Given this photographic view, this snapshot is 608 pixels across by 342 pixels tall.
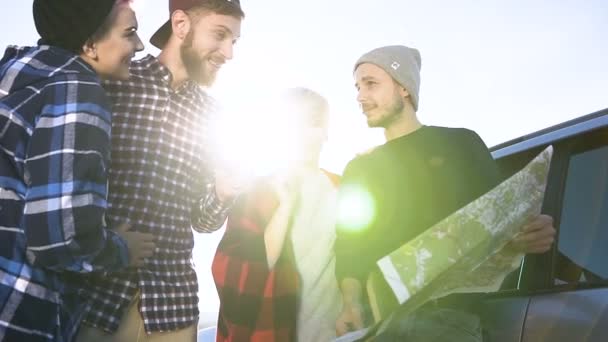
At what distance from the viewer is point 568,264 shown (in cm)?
238

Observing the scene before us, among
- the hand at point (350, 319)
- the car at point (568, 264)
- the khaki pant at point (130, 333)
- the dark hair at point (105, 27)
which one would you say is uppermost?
the dark hair at point (105, 27)

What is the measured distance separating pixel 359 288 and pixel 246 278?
0.66m

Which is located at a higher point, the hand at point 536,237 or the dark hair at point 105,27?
the dark hair at point 105,27

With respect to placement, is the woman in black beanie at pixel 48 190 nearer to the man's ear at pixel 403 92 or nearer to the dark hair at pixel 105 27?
the dark hair at pixel 105 27

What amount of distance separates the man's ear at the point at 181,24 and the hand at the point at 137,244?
842 millimetres

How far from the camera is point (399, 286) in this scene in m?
1.83

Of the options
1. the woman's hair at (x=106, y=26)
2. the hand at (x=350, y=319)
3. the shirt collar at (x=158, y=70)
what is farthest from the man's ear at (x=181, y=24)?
the hand at (x=350, y=319)

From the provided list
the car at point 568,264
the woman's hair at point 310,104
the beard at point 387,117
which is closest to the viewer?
the car at point 568,264

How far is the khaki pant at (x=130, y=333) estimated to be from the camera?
1.91 m

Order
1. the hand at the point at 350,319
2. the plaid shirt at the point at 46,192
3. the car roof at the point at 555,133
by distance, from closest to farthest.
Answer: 1. the plaid shirt at the point at 46,192
2. the car roof at the point at 555,133
3. the hand at the point at 350,319

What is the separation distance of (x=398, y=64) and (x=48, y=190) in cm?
206

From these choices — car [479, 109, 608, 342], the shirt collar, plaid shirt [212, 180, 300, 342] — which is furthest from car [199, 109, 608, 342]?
the shirt collar

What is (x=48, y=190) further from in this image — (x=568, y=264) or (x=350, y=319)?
(x=568, y=264)

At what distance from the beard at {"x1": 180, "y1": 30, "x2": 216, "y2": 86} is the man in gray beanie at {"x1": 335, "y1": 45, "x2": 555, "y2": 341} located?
2.92ft
